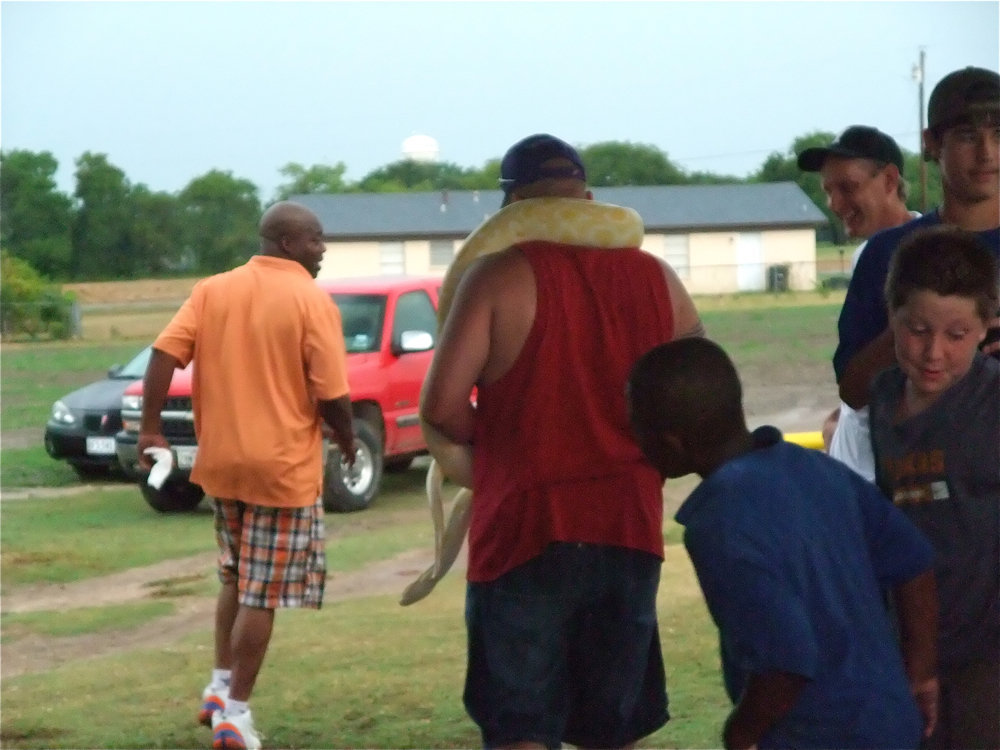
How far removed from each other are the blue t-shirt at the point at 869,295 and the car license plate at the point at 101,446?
10974mm

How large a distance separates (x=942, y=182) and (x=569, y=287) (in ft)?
2.90

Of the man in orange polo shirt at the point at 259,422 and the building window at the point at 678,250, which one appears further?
the building window at the point at 678,250

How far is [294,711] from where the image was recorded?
5699mm

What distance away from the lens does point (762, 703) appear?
2336 millimetres

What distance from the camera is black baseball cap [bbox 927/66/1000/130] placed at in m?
3.21

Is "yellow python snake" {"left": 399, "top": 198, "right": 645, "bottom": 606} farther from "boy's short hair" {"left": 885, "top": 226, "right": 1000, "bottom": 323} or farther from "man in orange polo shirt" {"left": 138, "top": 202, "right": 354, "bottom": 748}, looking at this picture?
"man in orange polo shirt" {"left": 138, "top": 202, "right": 354, "bottom": 748}

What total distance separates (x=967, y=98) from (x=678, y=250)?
162 ft

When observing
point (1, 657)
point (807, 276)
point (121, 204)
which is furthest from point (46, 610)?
point (807, 276)

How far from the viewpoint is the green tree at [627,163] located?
133 feet

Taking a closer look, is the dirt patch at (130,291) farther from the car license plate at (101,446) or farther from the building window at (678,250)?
the car license plate at (101,446)

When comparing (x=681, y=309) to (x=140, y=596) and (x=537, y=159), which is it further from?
(x=140, y=596)

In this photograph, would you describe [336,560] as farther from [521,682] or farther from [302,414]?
[521,682]

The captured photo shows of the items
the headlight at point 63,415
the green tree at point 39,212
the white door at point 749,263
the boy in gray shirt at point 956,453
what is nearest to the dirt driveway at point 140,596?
the headlight at point 63,415

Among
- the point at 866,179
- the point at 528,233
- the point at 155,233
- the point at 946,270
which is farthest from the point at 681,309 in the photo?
the point at 155,233
